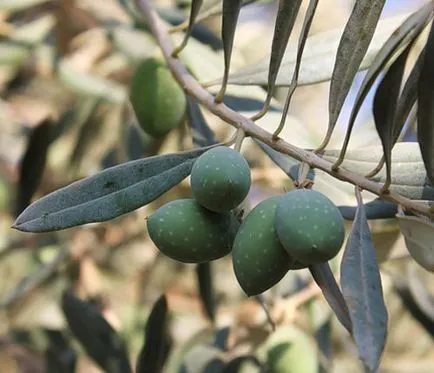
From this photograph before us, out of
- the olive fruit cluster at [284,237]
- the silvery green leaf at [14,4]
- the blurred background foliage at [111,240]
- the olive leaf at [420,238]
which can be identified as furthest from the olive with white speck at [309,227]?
the silvery green leaf at [14,4]

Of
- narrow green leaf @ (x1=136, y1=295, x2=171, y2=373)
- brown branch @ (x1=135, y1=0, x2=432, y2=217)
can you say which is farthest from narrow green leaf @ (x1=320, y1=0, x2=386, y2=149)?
narrow green leaf @ (x1=136, y1=295, x2=171, y2=373)

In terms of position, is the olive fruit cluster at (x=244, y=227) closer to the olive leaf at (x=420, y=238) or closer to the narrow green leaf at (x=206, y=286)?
the olive leaf at (x=420, y=238)

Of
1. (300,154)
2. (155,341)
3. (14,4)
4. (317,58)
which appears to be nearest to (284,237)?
(300,154)

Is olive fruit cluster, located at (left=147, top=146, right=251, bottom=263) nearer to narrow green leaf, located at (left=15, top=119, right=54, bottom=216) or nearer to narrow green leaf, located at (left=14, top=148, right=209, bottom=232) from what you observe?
narrow green leaf, located at (left=14, top=148, right=209, bottom=232)

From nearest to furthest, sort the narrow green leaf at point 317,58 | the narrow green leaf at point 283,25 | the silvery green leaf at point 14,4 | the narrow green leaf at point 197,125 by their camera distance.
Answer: the narrow green leaf at point 283,25 → the narrow green leaf at point 317,58 → the narrow green leaf at point 197,125 → the silvery green leaf at point 14,4

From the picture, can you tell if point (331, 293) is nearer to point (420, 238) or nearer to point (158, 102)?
point (420, 238)

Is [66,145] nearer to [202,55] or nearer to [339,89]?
[202,55]

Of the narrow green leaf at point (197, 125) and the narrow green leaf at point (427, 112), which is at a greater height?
the narrow green leaf at point (427, 112)

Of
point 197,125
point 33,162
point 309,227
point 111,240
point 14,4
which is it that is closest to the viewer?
point 309,227
